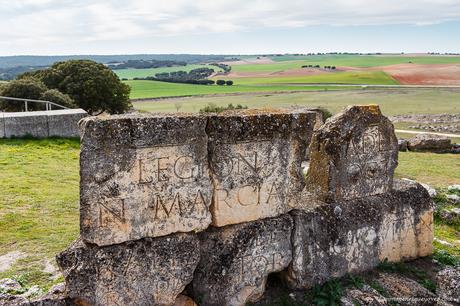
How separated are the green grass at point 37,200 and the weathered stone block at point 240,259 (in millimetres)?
2398

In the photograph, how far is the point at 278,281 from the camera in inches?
272

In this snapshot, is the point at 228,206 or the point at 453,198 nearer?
the point at 228,206

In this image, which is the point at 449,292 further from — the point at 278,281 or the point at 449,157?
the point at 449,157

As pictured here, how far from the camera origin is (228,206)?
20.1 ft

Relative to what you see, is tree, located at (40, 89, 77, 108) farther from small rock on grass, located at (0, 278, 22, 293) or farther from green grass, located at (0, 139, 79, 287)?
small rock on grass, located at (0, 278, 22, 293)

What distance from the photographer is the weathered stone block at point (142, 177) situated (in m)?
5.26

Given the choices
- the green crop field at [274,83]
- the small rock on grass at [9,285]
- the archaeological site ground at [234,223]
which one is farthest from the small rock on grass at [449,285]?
the green crop field at [274,83]

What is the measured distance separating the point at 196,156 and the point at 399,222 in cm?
371

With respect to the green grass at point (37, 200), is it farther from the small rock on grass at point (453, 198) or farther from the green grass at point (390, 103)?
the green grass at point (390, 103)

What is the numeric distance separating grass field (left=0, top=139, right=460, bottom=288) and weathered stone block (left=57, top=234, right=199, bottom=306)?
172 cm

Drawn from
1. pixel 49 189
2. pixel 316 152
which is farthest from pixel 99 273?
pixel 49 189

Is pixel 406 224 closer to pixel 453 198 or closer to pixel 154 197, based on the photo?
pixel 154 197

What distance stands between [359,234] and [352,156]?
116cm

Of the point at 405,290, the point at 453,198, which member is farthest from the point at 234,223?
the point at 453,198
